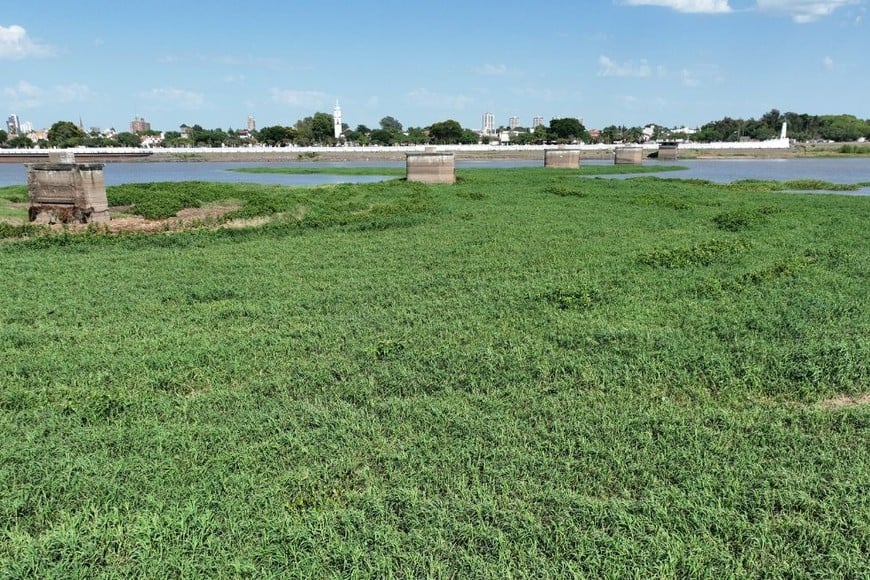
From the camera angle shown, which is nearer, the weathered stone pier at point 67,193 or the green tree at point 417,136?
the weathered stone pier at point 67,193

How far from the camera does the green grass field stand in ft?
9.77

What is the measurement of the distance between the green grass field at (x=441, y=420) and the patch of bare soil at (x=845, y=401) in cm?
3

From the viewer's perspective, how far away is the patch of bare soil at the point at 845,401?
14.5ft

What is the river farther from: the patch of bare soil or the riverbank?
the patch of bare soil

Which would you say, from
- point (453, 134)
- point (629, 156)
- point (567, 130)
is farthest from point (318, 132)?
point (629, 156)

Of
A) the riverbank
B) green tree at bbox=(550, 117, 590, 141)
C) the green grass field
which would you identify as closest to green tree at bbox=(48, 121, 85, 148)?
the riverbank

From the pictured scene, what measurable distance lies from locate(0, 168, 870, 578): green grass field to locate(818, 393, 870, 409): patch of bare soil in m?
0.03

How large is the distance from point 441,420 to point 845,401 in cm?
307

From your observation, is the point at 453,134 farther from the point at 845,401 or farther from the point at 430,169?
the point at 845,401

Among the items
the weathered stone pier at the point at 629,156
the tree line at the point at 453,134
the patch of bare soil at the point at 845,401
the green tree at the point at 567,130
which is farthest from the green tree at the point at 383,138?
the patch of bare soil at the point at 845,401

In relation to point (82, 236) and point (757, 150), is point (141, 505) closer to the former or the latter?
point (82, 236)

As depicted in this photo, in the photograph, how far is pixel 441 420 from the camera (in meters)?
4.27

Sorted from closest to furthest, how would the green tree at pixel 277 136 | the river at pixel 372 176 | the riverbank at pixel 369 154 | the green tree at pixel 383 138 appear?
the river at pixel 372 176, the riverbank at pixel 369 154, the green tree at pixel 277 136, the green tree at pixel 383 138

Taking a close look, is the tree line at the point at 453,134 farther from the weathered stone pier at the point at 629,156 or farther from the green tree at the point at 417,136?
the weathered stone pier at the point at 629,156
